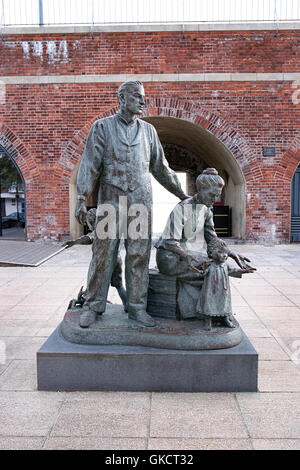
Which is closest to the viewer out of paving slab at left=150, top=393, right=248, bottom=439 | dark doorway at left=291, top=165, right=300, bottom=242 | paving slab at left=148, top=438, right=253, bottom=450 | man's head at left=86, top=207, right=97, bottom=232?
A: paving slab at left=148, top=438, right=253, bottom=450

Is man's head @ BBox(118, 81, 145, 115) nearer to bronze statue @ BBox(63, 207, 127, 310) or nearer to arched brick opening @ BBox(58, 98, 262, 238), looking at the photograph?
bronze statue @ BBox(63, 207, 127, 310)

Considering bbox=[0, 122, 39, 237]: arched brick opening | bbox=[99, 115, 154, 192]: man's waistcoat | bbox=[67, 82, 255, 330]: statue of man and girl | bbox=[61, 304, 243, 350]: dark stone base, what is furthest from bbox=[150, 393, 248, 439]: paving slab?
bbox=[0, 122, 39, 237]: arched brick opening

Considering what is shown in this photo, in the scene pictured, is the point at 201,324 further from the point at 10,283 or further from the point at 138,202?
the point at 10,283

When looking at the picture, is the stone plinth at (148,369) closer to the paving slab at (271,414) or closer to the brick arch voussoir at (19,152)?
the paving slab at (271,414)

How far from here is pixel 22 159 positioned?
10812 millimetres

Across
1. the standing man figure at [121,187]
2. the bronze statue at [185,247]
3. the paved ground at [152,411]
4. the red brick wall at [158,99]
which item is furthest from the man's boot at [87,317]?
the red brick wall at [158,99]

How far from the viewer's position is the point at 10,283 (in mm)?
6750

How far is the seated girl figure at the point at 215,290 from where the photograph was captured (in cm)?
322

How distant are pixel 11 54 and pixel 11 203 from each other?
4.14 meters

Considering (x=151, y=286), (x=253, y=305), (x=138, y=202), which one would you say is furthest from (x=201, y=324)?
(x=253, y=305)

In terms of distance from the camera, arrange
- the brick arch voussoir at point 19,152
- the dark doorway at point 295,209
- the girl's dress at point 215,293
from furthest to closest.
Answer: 1. the dark doorway at point 295,209
2. the brick arch voussoir at point 19,152
3. the girl's dress at point 215,293

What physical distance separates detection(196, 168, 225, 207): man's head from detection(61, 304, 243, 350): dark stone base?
3.41ft

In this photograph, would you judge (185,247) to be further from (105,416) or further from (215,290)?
(105,416)

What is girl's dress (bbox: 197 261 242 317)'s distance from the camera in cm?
322
